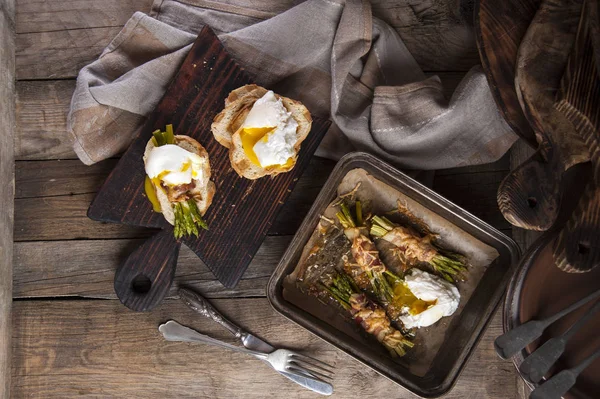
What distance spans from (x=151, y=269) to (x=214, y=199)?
0.43 meters

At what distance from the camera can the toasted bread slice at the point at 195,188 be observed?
2598mm

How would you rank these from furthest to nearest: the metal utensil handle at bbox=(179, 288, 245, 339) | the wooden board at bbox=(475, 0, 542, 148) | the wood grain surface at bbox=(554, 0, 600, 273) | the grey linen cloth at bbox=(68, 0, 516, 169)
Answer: the metal utensil handle at bbox=(179, 288, 245, 339) < the grey linen cloth at bbox=(68, 0, 516, 169) < the wooden board at bbox=(475, 0, 542, 148) < the wood grain surface at bbox=(554, 0, 600, 273)

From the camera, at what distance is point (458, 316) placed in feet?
8.81

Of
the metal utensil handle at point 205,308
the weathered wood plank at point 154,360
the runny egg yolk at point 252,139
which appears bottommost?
the weathered wood plank at point 154,360

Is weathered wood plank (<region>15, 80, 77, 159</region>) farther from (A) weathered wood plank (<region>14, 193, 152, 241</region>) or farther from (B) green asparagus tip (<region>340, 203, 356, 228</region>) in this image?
(B) green asparagus tip (<region>340, 203, 356, 228</region>)

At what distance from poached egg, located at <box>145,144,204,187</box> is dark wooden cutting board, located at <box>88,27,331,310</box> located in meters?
0.13

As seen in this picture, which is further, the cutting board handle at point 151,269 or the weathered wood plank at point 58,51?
the weathered wood plank at point 58,51

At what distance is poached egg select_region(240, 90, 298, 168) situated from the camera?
2523mm

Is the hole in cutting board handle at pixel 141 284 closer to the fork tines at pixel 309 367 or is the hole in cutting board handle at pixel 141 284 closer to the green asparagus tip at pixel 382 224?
the fork tines at pixel 309 367

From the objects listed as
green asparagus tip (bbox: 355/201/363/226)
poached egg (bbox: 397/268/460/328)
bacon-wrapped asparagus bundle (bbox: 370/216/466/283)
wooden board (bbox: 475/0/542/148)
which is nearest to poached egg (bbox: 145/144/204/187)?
green asparagus tip (bbox: 355/201/363/226)

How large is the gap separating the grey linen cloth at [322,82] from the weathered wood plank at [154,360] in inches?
Result: 31.2

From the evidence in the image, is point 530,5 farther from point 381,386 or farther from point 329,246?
point 381,386

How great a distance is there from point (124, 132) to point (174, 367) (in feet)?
3.72

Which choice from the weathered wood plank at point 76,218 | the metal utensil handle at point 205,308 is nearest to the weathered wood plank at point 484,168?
the weathered wood plank at point 76,218
